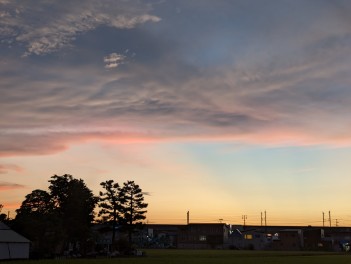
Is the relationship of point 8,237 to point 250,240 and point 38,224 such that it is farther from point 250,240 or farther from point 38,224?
Result: point 250,240

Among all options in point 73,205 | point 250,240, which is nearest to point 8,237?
point 73,205

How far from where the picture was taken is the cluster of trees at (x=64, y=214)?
285ft

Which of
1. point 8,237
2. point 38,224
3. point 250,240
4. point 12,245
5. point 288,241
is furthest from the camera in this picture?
point 250,240

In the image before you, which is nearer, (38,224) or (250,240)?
(38,224)

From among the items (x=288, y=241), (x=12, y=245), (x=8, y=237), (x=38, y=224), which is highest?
(x=38, y=224)

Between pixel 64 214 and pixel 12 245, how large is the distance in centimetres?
2072

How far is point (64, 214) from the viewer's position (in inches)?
3883

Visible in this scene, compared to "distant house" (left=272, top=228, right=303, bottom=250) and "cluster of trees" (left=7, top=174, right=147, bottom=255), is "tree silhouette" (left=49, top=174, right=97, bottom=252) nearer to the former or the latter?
"cluster of trees" (left=7, top=174, right=147, bottom=255)

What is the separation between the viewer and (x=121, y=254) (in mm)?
103938

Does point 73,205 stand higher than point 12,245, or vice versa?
point 73,205

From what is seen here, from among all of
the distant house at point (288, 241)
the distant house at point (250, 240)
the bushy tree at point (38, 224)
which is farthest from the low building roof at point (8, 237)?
the distant house at point (288, 241)

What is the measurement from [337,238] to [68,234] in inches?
5011

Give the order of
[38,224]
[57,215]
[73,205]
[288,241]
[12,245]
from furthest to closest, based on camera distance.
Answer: [288,241] < [73,205] < [57,215] < [38,224] < [12,245]

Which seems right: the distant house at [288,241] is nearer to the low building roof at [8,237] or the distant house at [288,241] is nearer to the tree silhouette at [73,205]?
the tree silhouette at [73,205]
